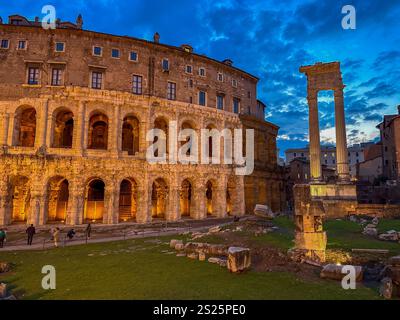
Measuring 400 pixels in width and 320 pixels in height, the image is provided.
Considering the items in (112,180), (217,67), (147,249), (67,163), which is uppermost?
(217,67)

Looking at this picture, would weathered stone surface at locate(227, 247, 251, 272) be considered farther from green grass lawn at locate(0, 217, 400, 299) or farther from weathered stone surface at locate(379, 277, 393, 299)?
weathered stone surface at locate(379, 277, 393, 299)

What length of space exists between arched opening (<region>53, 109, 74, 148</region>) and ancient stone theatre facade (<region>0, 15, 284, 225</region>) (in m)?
0.12

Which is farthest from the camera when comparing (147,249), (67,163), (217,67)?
(217,67)

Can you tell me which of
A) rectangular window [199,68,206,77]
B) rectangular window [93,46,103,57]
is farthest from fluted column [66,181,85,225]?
rectangular window [199,68,206,77]

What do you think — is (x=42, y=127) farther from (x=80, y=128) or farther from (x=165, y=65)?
(x=165, y=65)

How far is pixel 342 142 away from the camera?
1107 inches

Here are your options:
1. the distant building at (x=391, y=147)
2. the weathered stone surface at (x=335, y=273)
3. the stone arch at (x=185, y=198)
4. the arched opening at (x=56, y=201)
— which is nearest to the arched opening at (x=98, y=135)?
the arched opening at (x=56, y=201)

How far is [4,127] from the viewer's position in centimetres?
2494

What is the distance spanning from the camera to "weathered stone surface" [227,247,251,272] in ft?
32.3
